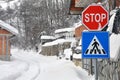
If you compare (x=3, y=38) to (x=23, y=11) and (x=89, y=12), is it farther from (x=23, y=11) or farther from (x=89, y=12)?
(x=23, y=11)

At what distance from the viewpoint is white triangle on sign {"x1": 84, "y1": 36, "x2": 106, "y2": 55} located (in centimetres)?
856

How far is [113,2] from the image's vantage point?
1842 centimetres

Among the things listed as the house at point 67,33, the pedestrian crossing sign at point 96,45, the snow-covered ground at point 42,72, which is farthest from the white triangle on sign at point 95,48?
the house at point 67,33

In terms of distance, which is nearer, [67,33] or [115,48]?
[115,48]

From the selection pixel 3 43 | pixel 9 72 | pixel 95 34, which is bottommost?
pixel 9 72

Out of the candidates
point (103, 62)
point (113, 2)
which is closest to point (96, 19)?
point (103, 62)

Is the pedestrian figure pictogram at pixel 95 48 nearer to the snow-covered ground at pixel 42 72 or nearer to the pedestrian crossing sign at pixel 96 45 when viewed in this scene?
the pedestrian crossing sign at pixel 96 45

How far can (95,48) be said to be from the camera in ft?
28.2

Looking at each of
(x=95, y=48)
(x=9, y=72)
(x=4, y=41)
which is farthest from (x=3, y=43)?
(x=95, y=48)

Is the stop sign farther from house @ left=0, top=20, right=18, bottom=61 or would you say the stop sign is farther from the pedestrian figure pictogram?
house @ left=0, top=20, right=18, bottom=61

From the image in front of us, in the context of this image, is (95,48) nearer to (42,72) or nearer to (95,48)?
(95,48)

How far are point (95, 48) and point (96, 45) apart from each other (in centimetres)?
8

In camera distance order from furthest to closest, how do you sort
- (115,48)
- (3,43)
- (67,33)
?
→ (67,33), (3,43), (115,48)

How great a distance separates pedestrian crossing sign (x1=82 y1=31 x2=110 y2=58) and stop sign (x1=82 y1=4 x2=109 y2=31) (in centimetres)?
21
